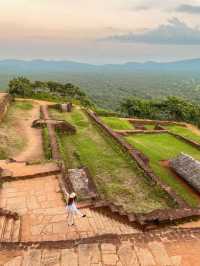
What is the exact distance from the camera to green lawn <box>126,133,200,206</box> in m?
13.0

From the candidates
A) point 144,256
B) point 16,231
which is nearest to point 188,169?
point 144,256

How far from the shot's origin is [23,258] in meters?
6.05

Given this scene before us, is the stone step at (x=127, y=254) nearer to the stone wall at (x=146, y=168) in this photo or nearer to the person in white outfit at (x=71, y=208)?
the person in white outfit at (x=71, y=208)

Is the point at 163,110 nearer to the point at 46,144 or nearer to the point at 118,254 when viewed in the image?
the point at 46,144

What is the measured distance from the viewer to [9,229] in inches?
293

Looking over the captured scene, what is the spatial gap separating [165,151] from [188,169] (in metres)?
5.09

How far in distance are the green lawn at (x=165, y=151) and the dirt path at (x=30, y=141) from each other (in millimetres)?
6022

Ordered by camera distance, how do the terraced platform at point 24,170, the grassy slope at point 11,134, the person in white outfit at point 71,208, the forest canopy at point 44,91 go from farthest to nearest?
the forest canopy at point 44,91 < the grassy slope at point 11,134 < the terraced platform at point 24,170 < the person in white outfit at point 71,208

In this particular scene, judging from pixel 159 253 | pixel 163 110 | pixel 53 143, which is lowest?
pixel 163 110

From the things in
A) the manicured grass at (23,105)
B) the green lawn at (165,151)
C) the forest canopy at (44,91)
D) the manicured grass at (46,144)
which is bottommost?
the green lawn at (165,151)

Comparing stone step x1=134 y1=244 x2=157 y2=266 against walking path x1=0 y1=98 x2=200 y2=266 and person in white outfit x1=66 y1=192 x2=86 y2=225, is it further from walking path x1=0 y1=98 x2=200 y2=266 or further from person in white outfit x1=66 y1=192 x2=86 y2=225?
person in white outfit x1=66 y1=192 x2=86 y2=225

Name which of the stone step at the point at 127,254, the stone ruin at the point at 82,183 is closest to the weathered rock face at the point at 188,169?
the stone ruin at the point at 82,183

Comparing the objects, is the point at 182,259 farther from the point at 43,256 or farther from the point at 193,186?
the point at 193,186

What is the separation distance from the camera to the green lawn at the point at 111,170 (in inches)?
414
